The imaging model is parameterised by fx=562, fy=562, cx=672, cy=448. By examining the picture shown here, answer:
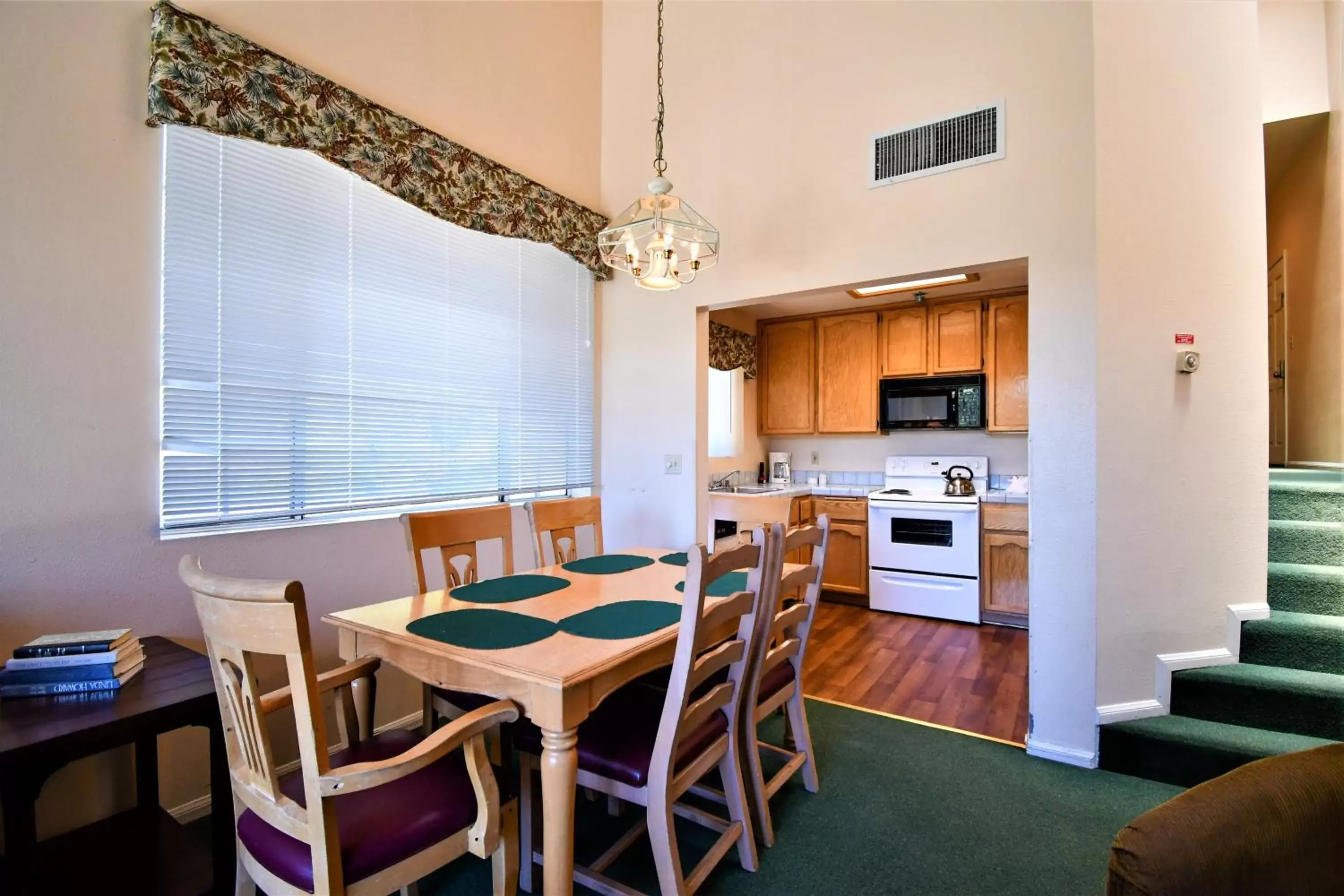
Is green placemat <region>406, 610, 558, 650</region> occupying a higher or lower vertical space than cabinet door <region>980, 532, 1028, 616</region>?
higher

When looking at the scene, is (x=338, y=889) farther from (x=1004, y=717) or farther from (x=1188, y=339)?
(x=1188, y=339)

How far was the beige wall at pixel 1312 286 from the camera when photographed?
10.3 feet

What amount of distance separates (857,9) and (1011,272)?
6.64ft

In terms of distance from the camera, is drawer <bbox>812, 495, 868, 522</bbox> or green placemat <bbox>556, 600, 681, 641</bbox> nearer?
green placemat <bbox>556, 600, 681, 641</bbox>

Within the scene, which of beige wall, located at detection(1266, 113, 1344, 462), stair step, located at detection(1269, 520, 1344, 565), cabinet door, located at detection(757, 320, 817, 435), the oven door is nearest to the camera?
stair step, located at detection(1269, 520, 1344, 565)

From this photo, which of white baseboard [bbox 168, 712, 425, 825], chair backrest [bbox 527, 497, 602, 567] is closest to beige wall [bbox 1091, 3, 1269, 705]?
chair backrest [bbox 527, 497, 602, 567]

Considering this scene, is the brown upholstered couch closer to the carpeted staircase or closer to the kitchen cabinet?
the carpeted staircase

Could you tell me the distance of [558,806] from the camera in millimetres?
1173

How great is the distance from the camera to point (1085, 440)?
7.10 feet

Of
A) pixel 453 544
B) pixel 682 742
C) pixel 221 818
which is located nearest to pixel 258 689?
pixel 221 818

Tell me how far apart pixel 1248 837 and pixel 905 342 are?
4.33 meters

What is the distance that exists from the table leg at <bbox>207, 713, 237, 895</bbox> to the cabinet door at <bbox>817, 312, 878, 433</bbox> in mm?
4389

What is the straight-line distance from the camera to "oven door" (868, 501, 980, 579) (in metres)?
3.89

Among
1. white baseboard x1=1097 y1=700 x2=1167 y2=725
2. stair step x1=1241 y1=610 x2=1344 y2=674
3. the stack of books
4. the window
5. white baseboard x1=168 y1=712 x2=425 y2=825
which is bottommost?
Answer: white baseboard x1=168 y1=712 x2=425 y2=825
